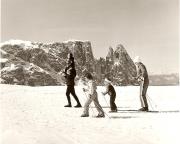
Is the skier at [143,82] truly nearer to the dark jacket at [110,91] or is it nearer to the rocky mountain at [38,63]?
the dark jacket at [110,91]

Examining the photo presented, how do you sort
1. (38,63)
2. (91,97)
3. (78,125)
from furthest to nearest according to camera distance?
(38,63)
(91,97)
(78,125)

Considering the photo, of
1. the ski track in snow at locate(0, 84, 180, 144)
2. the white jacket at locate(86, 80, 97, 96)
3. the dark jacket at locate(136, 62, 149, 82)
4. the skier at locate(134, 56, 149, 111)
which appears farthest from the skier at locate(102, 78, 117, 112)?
the white jacket at locate(86, 80, 97, 96)

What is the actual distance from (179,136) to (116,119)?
202cm

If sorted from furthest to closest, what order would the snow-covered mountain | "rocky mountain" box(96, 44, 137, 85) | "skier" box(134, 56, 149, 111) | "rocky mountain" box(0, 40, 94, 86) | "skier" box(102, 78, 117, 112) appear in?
"rocky mountain" box(0, 40, 94, 86)
"rocky mountain" box(96, 44, 137, 85)
the snow-covered mountain
"skier" box(134, 56, 149, 111)
"skier" box(102, 78, 117, 112)

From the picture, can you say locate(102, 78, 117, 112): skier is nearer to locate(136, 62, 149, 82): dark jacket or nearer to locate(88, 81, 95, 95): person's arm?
locate(136, 62, 149, 82): dark jacket

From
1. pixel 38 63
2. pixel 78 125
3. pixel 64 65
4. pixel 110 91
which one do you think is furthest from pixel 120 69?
pixel 78 125

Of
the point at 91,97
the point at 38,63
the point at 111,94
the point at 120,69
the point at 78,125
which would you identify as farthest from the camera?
the point at 38,63

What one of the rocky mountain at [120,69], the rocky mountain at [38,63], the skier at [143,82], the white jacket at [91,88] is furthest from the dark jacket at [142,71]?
the rocky mountain at [120,69]

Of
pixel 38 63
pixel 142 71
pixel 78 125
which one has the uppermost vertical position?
pixel 38 63

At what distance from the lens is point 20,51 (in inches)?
2259

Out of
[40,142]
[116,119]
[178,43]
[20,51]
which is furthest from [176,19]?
[20,51]

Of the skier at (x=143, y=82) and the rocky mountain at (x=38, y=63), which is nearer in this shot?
the skier at (x=143, y=82)

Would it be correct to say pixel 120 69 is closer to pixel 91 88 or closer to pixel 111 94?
pixel 111 94

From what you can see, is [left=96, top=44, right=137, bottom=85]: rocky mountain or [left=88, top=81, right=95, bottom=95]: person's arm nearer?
[left=88, top=81, right=95, bottom=95]: person's arm
